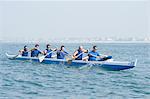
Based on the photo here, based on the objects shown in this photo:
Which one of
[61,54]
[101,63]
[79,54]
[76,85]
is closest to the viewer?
[76,85]

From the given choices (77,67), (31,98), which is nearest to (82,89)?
(31,98)

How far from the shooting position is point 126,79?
863 inches

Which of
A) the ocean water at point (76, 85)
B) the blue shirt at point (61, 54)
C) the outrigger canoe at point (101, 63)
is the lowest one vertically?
the ocean water at point (76, 85)

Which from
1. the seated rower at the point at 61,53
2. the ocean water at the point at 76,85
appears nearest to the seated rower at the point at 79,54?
the ocean water at the point at 76,85

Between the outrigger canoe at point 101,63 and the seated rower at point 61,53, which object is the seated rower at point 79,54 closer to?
the outrigger canoe at point 101,63

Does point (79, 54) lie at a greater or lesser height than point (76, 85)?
greater

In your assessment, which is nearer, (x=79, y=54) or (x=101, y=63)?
(x=101, y=63)

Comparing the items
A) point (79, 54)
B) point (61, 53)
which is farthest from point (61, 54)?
point (79, 54)

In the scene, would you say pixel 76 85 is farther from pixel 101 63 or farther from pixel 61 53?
pixel 61 53

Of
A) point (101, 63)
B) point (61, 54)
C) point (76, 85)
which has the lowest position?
point (76, 85)

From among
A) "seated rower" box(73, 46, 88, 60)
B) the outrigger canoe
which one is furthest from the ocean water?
"seated rower" box(73, 46, 88, 60)

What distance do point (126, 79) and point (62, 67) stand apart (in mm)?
7683

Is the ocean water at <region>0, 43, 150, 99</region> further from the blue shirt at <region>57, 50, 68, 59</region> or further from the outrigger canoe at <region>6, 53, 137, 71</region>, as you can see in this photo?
the blue shirt at <region>57, 50, 68, 59</region>

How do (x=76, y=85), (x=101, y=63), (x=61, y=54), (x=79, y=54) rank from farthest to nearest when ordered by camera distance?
(x=61, y=54), (x=79, y=54), (x=101, y=63), (x=76, y=85)
